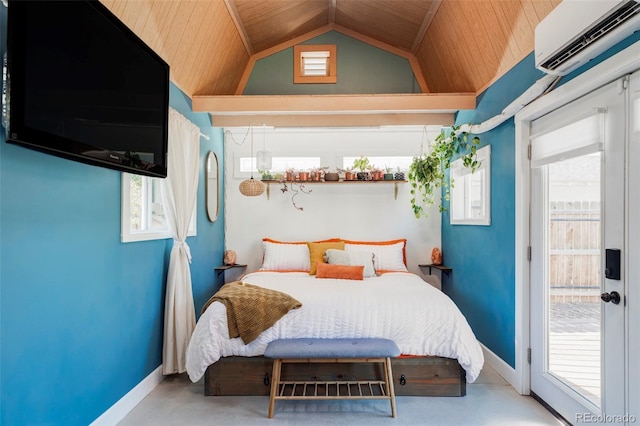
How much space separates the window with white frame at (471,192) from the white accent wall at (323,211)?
662 mm

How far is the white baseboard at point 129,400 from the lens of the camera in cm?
223

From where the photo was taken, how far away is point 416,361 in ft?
8.77

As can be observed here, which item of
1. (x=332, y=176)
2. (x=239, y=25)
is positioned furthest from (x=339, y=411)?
(x=239, y=25)

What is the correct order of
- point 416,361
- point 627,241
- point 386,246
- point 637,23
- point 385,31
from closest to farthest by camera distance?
point 637,23 → point 627,241 → point 416,361 → point 385,31 → point 386,246

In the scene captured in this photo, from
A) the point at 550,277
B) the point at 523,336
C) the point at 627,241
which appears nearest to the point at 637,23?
the point at 627,241

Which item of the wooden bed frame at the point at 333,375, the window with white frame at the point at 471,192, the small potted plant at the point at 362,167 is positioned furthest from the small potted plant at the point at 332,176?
the wooden bed frame at the point at 333,375

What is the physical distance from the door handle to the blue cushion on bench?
3.91ft

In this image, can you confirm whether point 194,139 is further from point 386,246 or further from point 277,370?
point 386,246

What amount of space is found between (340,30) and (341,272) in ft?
9.38

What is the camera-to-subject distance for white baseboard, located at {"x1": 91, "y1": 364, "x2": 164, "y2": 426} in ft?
7.33

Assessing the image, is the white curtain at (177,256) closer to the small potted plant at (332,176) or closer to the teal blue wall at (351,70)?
the teal blue wall at (351,70)

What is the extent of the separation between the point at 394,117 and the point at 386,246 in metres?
1.55

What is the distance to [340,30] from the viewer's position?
14.5 feet

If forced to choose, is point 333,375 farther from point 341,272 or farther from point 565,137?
point 565,137
